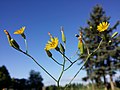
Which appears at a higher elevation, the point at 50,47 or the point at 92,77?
the point at 92,77

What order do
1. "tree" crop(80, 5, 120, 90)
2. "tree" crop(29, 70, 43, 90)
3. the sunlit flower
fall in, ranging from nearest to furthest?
the sunlit flower
"tree" crop(80, 5, 120, 90)
"tree" crop(29, 70, 43, 90)

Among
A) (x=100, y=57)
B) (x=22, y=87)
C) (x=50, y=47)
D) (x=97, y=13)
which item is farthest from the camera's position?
(x=22, y=87)

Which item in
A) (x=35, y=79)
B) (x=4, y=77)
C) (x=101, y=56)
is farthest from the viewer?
(x=35, y=79)

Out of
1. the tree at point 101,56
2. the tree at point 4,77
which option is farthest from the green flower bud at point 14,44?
the tree at point 4,77

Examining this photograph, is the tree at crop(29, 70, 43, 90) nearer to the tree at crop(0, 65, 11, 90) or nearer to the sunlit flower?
the tree at crop(0, 65, 11, 90)

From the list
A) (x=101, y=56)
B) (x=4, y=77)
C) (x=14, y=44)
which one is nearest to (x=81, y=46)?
(x=14, y=44)

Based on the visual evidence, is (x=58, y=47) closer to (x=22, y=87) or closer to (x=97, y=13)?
(x=97, y=13)

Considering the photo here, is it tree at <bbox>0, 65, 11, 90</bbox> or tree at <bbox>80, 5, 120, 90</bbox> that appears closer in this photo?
tree at <bbox>80, 5, 120, 90</bbox>

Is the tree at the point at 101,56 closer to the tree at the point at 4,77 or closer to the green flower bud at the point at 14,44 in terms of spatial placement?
the tree at the point at 4,77

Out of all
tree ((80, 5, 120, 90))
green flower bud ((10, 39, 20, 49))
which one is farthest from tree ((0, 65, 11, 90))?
green flower bud ((10, 39, 20, 49))

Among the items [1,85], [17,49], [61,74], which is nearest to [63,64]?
[61,74]

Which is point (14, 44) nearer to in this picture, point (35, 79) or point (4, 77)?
point (4, 77)
